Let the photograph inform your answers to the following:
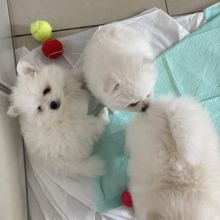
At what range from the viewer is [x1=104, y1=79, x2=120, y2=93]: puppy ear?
164cm

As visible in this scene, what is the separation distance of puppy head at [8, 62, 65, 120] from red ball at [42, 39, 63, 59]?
300 mm

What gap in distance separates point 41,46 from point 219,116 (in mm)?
1075

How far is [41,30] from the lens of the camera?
87.1 inches

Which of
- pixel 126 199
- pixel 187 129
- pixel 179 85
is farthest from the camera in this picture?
pixel 179 85

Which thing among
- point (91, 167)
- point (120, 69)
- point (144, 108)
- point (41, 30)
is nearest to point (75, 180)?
point (91, 167)

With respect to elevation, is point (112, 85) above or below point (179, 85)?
above

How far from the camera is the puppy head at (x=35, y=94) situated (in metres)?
1.82

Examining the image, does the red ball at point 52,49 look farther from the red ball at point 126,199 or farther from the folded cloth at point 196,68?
the red ball at point 126,199

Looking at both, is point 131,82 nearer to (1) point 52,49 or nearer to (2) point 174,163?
(2) point 174,163

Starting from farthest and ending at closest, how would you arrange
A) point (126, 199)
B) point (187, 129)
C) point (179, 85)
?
point (179, 85), point (126, 199), point (187, 129)

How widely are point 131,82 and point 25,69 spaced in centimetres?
56

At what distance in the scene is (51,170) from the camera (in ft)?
6.37

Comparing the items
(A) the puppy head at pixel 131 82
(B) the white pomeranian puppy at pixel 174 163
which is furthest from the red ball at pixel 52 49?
(B) the white pomeranian puppy at pixel 174 163

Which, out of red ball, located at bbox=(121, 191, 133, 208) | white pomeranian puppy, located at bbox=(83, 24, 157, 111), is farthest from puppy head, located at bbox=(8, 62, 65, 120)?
red ball, located at bbox=(121, 191, 133, 208)
